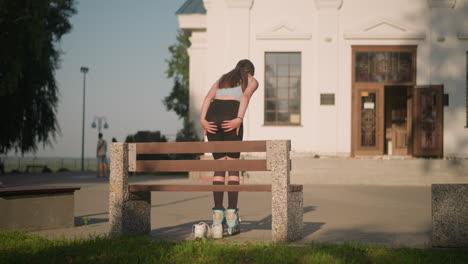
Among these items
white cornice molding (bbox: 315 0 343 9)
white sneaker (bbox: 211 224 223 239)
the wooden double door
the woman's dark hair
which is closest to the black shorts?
the woman's dark hair

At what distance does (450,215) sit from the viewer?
5488 mm

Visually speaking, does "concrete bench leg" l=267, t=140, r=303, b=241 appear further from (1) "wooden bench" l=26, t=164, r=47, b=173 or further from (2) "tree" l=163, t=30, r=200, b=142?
(2) "tree" l=163, t=30, r=200, b=142

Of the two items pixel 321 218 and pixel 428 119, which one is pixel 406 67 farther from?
pixel 321 218

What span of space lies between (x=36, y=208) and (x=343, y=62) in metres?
14.6

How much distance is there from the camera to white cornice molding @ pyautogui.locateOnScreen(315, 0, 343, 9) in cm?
1931

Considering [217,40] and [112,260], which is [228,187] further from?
[217,40]

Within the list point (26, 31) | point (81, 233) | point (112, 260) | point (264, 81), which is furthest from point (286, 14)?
point (112, 260)

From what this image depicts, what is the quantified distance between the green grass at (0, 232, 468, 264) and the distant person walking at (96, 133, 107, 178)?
18478mm

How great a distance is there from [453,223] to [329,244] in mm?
1309

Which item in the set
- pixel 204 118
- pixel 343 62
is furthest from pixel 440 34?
pixel 204 118

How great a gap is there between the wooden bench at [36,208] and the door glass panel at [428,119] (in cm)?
1469

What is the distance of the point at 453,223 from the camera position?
17.9 feet

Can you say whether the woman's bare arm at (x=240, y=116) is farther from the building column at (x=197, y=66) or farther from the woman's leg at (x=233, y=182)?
the building column at (x=197, y=66)

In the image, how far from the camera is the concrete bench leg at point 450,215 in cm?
542
